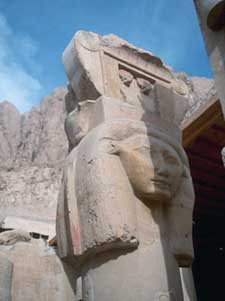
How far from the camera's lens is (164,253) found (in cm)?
282

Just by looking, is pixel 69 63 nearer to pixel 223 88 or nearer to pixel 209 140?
pixel 223 88

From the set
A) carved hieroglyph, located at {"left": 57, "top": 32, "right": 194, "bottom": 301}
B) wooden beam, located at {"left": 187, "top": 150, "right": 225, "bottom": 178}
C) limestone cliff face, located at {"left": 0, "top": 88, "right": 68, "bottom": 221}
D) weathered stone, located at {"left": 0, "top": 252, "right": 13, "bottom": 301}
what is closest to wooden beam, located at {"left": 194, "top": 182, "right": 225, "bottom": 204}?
wooden beam, located at {"left": 187, "top": 150, "right": 225, "bottom": 178}

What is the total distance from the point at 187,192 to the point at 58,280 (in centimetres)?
112

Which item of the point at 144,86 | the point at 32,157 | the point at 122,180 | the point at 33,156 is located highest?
the point at 33,156

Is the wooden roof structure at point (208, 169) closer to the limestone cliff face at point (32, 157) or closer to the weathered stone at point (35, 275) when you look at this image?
the weathered stone at point (35, 275)

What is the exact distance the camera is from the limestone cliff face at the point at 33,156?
2547cm

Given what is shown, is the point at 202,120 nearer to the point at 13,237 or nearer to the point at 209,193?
the point at 209,193

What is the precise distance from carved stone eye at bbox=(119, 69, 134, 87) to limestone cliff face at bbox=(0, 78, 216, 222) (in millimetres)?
13807

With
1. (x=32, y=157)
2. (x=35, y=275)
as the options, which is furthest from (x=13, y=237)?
(x=32, y=157)

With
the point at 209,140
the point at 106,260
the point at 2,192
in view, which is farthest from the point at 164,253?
the point at 2,192

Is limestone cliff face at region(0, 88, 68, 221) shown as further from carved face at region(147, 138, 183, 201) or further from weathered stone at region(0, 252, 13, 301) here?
carved face at region(147, 138, 183, 201)

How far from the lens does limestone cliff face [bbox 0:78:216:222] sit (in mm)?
25469

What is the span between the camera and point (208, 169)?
6488 mm

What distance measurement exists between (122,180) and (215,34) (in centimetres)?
112
